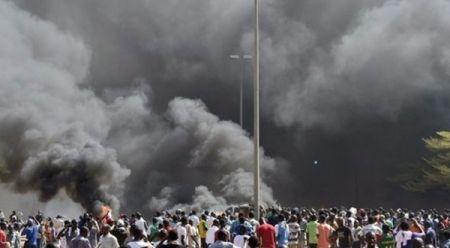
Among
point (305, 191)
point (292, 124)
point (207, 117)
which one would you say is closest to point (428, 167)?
point (305, 191)

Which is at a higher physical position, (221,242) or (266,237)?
(266,237)

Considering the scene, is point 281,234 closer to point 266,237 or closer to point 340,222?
point 340,222

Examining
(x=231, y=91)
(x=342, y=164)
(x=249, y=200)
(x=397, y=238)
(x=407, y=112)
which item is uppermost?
(x=231, y=91)

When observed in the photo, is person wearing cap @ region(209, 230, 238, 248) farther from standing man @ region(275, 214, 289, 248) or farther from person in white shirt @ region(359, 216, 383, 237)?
standing man @ region(275, 214, 289, 248)

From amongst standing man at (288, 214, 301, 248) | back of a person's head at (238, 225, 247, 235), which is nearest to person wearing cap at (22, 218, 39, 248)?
back of a person's head at (238, 225, 247, 235)

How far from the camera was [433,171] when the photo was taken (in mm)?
43188

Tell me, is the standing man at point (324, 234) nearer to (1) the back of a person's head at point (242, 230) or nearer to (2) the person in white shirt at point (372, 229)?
(2) the person in white shirt at point (372, 229)

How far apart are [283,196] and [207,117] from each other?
813 centimetres

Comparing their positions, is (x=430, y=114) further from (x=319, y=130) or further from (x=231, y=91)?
(x=231, y=91)

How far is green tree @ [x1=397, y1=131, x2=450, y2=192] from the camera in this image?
4059cm

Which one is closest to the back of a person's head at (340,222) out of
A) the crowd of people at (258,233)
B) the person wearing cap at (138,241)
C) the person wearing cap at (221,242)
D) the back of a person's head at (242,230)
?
the crowd of people at (258,233)

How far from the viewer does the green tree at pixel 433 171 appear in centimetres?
4059

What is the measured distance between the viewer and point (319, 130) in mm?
53000

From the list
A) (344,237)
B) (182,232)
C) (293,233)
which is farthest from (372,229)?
(182,232)
